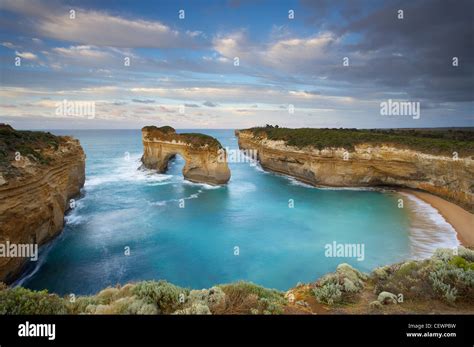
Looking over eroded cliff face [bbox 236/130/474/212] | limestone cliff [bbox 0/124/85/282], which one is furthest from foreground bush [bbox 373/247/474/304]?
eroded cliff face [bbox 236/130/474/212]

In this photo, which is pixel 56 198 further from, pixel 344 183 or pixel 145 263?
pixel 344 183

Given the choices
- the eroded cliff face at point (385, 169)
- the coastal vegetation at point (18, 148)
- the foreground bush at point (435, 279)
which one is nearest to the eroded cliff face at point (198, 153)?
the eroded cliff face at point (385, 169)

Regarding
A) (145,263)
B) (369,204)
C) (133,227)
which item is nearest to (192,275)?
(145,263)

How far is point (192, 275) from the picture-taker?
1370cm

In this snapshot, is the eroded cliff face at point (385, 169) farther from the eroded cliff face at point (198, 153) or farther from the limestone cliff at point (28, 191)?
the limestone cliff at point (28, 191)

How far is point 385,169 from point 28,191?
31.5 meters

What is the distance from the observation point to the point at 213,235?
18.3m

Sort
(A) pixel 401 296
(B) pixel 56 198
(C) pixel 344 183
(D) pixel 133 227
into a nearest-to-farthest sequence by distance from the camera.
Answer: (A) pixel 401 296, (B) pixel 56 198, (D) pixel 133 227, (C) pixel 344 183

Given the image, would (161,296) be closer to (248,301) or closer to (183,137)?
(248,301)

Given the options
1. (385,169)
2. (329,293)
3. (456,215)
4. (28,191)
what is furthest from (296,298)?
(385,169)

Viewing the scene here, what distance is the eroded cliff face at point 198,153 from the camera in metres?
30.9

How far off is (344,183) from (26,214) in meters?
29.3

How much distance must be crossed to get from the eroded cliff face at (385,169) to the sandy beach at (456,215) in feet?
2.01
